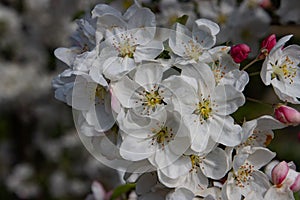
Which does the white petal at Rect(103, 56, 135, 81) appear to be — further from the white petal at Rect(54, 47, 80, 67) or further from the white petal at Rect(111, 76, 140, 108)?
the white petal at Rect(54, 47, 80, 67)

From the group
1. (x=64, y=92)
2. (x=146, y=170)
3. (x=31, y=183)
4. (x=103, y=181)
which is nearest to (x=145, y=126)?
(x=146, y=170)

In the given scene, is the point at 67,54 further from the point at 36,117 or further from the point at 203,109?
the point at 36,117

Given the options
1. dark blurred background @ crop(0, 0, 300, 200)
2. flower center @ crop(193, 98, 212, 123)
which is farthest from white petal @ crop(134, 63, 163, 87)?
dark blurred background @ crop(0, 0, 300, 200)

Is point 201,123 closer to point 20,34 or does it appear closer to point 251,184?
point 251,184

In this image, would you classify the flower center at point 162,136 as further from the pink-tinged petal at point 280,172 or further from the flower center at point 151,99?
the pink-tinged petal at point 280,172

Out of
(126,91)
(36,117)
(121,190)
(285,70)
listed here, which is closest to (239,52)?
(285,70)
